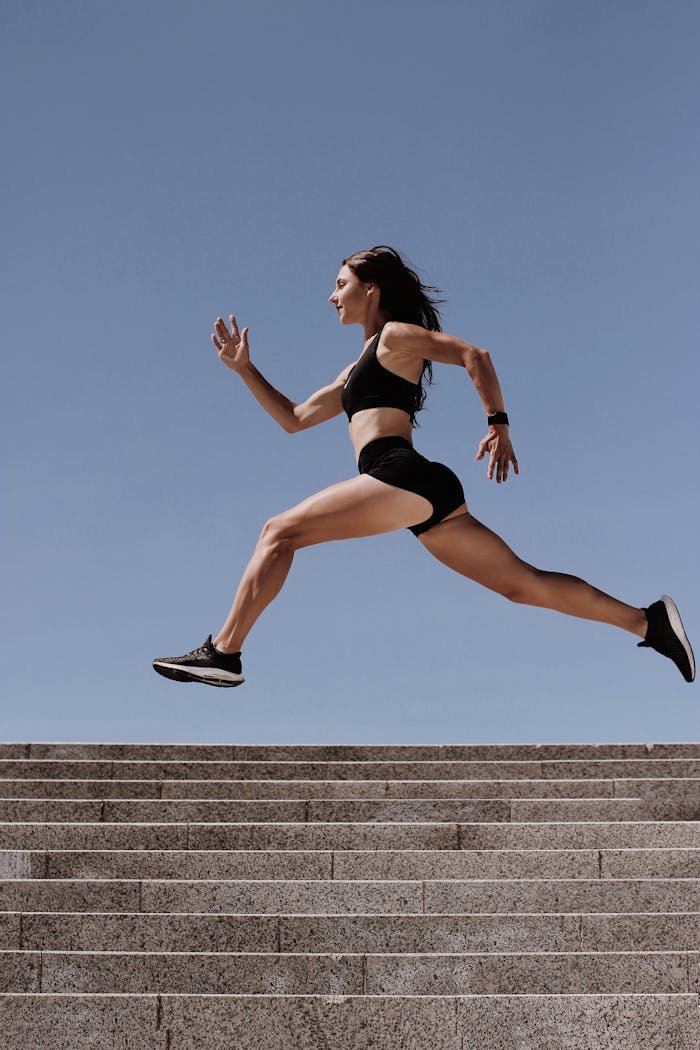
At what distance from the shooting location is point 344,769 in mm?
7605

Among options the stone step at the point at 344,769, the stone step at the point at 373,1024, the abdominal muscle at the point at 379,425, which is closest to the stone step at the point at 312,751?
the stone step at the point at 344,769

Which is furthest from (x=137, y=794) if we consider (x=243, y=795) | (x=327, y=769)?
(x=327, y=769)

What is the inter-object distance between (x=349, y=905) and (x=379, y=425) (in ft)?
9.09

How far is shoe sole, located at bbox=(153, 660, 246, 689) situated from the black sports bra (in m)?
1.66

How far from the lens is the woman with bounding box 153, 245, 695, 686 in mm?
7051

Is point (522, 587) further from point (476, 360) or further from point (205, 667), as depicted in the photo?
point (205, 667)

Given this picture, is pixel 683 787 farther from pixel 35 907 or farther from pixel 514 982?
pixel 35 907

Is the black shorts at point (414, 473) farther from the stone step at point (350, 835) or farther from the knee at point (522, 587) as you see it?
the stone step at point (350, 835)

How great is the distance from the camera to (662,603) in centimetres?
762

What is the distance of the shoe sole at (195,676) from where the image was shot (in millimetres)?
7195

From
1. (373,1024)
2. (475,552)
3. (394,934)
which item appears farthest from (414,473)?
(373,1024)

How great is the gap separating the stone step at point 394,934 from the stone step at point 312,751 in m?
2.54

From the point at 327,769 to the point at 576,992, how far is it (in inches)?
112

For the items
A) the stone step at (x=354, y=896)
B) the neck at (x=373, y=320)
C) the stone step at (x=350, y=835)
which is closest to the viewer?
the stone step at (x=354, y=896)
